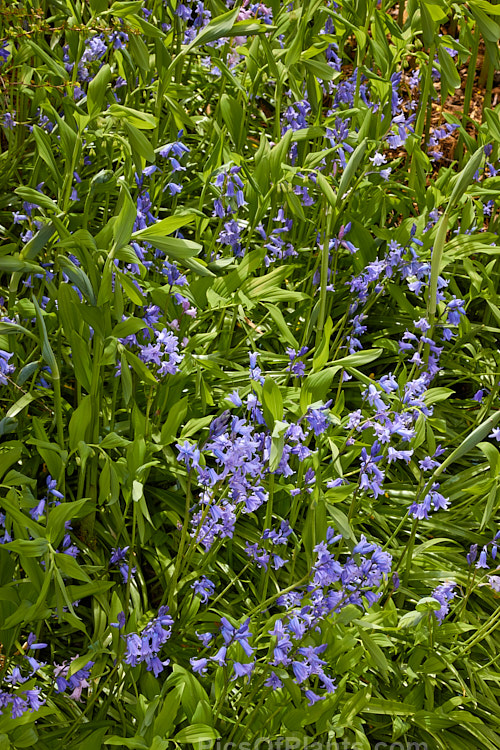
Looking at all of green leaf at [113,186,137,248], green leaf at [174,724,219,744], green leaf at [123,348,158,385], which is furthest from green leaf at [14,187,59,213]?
green leaf at [174,724,219,744]

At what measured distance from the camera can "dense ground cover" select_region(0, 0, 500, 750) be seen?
1512 mm


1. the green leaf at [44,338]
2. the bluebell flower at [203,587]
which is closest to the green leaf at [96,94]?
the green leaf at [44,338]

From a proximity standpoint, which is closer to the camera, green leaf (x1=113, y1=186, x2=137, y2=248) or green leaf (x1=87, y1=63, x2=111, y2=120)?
green leaf (x1=113, y1=186, x2=137, y2=248)

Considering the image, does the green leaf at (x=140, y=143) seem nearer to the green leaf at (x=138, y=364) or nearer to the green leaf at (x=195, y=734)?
the green leaf at (x=138, y=364)

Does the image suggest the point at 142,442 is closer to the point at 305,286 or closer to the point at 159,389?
the point at 159,389

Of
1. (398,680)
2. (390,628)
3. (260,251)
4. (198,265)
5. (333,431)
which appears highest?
(198,265)

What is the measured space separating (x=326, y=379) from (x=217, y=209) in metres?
0.59

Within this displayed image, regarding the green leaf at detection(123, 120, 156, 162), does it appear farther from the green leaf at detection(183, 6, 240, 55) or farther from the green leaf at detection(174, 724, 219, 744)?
the green leaf at detection(174, 724, 219, 744)

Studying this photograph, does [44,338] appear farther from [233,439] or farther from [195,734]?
[195,734]

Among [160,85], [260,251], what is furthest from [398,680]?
[160,85]

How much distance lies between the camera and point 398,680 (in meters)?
1.90

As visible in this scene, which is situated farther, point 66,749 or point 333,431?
point 333,431

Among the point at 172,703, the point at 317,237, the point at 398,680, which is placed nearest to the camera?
the point at 172,703

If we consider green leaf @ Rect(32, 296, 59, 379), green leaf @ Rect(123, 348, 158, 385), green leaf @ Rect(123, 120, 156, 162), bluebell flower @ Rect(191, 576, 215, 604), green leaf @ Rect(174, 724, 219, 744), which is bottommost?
green leaf @ Rect(174, 724, 219, 744)
